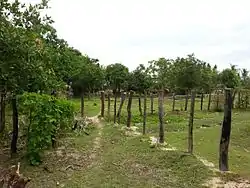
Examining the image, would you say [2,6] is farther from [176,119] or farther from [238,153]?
[176,119]

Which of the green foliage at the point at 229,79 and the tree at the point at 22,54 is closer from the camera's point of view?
the tree at the point at 22,54

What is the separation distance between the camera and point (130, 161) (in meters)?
14.5

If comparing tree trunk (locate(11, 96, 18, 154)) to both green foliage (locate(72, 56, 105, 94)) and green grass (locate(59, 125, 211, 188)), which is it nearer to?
green grass (locate(59, 125, 211, 188))

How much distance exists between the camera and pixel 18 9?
14.8 meters

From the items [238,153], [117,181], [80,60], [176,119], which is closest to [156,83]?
[80,60]

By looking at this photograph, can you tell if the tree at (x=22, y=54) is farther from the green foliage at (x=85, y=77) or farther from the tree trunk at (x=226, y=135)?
the green foliage at (x=85, y=77)

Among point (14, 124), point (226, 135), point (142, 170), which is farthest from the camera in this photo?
→ point (14, 124)

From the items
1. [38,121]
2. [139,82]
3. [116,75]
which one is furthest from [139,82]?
[38,121]

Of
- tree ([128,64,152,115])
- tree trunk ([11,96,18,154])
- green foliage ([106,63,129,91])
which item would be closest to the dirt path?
tree trunk ([11,96,18,154])

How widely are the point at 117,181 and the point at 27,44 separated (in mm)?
5650

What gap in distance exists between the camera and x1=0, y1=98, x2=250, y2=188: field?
1220 cm

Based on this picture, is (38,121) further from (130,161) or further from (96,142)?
(96,142)

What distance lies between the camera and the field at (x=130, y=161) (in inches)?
480

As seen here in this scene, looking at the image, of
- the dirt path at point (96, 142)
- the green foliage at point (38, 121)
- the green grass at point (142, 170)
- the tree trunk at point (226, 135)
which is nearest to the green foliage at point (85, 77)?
the dirt path at point (96, 142)
